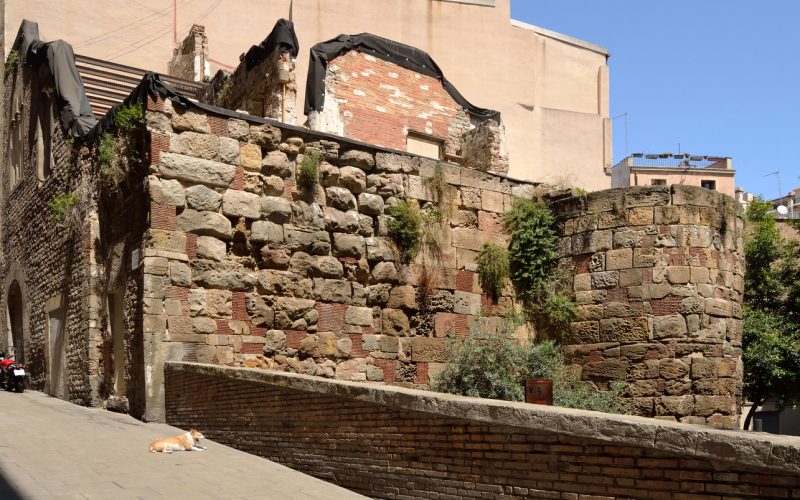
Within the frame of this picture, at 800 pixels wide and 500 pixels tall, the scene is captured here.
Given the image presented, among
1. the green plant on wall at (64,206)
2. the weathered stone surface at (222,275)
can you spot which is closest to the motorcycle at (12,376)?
the green plant on wall at (64,206)

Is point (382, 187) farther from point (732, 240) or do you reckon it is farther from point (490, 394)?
point (732, 240)

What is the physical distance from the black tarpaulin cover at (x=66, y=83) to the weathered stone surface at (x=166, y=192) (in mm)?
3175

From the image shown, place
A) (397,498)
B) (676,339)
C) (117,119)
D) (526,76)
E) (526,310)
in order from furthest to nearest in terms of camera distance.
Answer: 1. (526,76)
2. (526,310)
3. (676,339)
4. (117,119)
5. (397,498)

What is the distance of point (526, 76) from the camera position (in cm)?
2895

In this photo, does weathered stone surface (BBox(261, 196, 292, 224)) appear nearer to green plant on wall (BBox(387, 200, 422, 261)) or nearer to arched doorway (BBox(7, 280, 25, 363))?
green plant on wall (BBox(387, 200, 422, 261))

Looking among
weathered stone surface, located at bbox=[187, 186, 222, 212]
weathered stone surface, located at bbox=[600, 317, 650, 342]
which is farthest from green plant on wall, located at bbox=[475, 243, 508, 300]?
weathered stone surface, located at bbox=[187, 186, 222, 212]

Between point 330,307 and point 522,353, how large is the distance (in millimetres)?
2634

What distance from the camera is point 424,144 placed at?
1767cm

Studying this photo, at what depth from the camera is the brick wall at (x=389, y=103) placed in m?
16.6

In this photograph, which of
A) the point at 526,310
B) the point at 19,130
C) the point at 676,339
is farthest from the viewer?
the point at 19,130

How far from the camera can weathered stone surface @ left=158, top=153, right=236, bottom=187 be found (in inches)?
396

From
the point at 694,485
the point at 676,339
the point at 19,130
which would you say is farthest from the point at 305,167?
the point at 19,130

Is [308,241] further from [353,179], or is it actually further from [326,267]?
[353,179]

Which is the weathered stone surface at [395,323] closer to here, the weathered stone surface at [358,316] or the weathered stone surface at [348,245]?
the weathered stone surface at [358,316]
